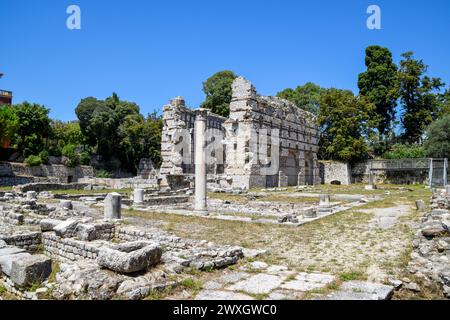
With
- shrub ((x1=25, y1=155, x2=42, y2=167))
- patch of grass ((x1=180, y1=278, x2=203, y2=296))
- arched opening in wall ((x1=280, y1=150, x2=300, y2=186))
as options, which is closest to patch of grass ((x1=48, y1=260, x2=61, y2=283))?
patch of grass ((x1=180, y1=278, x2=203, y2=296))

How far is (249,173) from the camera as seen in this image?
31391 mm

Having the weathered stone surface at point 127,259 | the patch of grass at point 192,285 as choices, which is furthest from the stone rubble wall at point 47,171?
the patch of grass at point 192,285

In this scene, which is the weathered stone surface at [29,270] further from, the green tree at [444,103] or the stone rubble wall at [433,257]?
the green tree at [444,103]

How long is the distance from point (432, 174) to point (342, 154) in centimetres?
1173

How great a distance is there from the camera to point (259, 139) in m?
33.5

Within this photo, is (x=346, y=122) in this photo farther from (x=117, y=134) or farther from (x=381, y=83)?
(x=117, y=134)

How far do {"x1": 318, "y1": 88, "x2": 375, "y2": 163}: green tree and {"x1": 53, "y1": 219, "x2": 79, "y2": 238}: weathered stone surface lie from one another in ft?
127

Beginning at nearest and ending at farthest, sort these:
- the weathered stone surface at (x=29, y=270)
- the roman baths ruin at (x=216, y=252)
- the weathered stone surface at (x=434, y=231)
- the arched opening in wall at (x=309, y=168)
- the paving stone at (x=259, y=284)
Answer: the roman baths ruin at (x=216, y=252)
the paving stone at (x=259, y=284)
the weathered stone surface at (x=29, y=270)
the weathered stone surface at (x=434, y=231)
the arched opening in wall at (x=309, y=168)

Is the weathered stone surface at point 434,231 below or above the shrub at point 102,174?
below

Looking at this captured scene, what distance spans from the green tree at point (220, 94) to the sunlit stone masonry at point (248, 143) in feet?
32.6

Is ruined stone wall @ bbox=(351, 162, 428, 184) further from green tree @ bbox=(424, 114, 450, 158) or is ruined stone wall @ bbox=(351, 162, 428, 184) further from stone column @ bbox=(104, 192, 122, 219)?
stone column @ bbox=(104, 192, 122, 219)

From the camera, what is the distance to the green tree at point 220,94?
52594mm

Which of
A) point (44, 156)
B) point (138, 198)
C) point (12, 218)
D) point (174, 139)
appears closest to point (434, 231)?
point (12, 218)

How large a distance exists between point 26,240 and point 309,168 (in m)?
37.1
